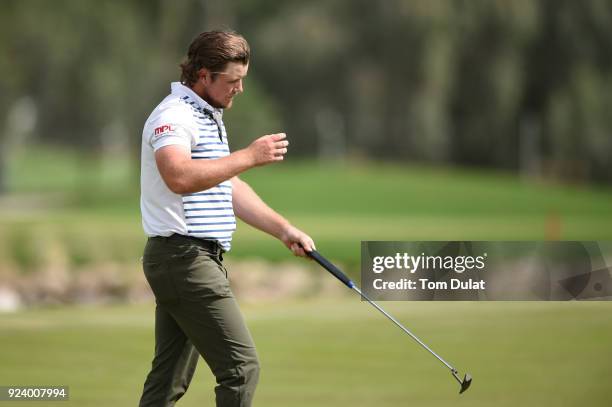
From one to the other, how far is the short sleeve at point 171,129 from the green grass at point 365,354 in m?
2.51

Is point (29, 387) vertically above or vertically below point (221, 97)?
below

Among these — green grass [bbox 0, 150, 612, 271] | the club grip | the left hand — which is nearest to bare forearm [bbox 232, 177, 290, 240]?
the left hand

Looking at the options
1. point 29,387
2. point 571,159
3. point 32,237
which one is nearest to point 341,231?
point 32,237

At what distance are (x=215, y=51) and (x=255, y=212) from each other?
26.1 inches

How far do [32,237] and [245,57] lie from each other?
53.6ft

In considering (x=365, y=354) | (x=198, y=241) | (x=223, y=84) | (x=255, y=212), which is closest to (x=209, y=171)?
(x=198, y=241)

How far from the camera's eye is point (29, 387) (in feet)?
22.8

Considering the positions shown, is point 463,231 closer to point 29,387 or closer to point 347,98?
point 347,98

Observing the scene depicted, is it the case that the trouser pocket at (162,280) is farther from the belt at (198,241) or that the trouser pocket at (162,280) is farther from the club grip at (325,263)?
the club grip at (325,263)

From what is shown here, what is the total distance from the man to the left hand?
25 centimetres

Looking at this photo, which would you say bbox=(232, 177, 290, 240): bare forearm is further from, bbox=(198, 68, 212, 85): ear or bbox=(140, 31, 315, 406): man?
bbox=(198, 68, 212, 85): ear

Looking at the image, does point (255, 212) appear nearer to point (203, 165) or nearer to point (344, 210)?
point (203, 165)

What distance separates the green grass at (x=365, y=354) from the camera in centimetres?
666

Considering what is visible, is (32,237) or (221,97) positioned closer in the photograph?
(221,97)
